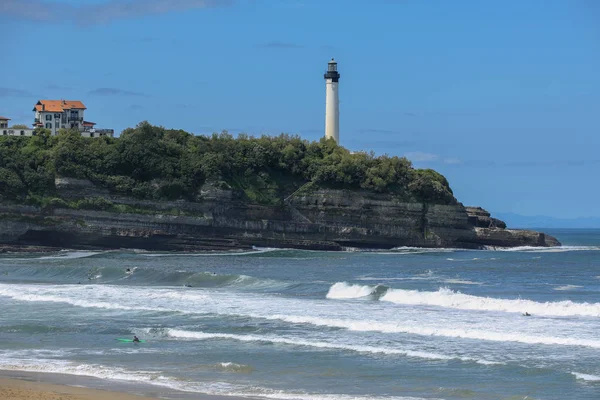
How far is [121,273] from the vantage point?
47.1 meters

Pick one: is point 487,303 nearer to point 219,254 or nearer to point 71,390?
point 71,390

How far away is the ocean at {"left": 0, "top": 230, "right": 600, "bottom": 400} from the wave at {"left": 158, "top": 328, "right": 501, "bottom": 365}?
0.03 metres

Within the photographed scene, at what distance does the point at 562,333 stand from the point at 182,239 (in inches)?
1944

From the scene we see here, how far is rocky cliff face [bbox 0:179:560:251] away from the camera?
224 feet

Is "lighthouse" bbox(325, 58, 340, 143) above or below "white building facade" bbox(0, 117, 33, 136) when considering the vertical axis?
above

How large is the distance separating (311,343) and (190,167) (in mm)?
52907

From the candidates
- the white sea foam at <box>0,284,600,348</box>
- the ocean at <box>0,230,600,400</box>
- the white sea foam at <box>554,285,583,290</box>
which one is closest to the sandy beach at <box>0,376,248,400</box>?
the ocean at <box>0,230,600,400</box>

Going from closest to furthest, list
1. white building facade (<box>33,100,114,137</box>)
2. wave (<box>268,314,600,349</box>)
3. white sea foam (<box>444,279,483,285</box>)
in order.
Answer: wave (<box>268,314,600,349</box>), white sea foam (<box>444,279,483,285</box>), white building facade (<box>33,100,114,137</box>)

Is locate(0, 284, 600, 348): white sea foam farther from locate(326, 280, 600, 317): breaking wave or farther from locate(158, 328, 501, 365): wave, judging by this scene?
locate(158, 328, 501, 365): wave

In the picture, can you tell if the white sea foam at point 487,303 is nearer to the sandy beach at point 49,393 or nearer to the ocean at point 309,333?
the ocean at point 309,333

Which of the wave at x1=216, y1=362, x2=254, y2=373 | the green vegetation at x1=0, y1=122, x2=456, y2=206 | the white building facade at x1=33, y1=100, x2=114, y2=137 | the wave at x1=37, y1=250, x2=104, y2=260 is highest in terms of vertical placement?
the white building facade at x1=33, y1=100, x2=114, y2=137

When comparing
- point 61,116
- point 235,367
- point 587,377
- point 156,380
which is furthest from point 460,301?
point 61,116

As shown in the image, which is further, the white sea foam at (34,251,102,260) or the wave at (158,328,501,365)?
the white sea foam at (34,251,102,260)

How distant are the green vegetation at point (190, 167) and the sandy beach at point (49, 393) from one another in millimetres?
52051
